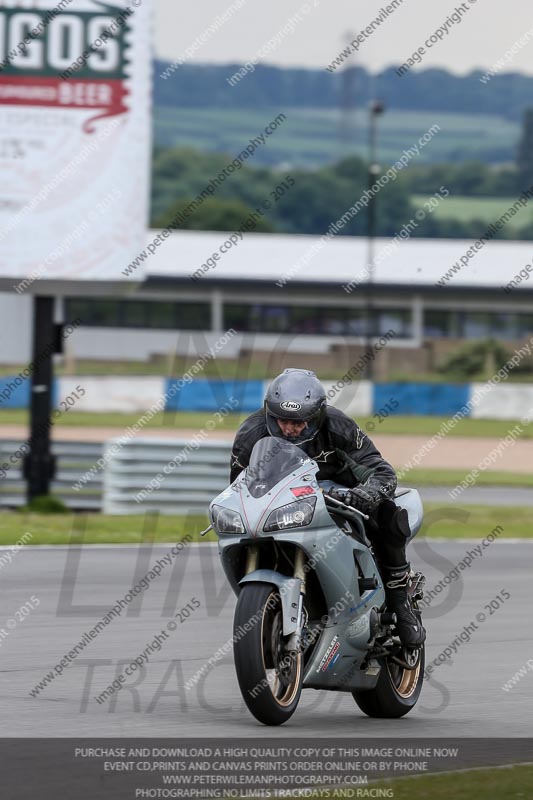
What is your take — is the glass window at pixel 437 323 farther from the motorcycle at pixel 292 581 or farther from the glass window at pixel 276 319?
the motorcycle at pixel 292 581

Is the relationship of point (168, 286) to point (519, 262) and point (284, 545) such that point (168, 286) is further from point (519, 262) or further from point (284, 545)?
point (284, 545)

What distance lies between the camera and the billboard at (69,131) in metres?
18.1

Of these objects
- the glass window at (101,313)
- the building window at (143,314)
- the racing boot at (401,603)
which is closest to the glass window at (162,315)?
the building window at (143,314)

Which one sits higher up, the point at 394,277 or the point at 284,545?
the point at 284,545

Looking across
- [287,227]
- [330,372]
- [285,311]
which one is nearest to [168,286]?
[285,311]

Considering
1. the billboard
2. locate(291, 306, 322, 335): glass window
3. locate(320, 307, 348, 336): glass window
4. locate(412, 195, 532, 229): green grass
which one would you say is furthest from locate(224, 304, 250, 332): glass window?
locate(412, 195, 532, 229): green grass

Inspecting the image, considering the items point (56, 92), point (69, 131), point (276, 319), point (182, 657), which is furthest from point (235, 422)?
point (182, 657)

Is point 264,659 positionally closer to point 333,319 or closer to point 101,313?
point 333,319

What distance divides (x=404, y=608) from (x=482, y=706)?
0.76m

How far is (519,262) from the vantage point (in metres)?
66.2

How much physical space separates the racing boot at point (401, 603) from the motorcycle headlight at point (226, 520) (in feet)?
3.59

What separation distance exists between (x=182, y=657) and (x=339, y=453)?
2407 mm

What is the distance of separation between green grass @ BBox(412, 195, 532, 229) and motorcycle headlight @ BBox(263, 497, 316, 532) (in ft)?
484
